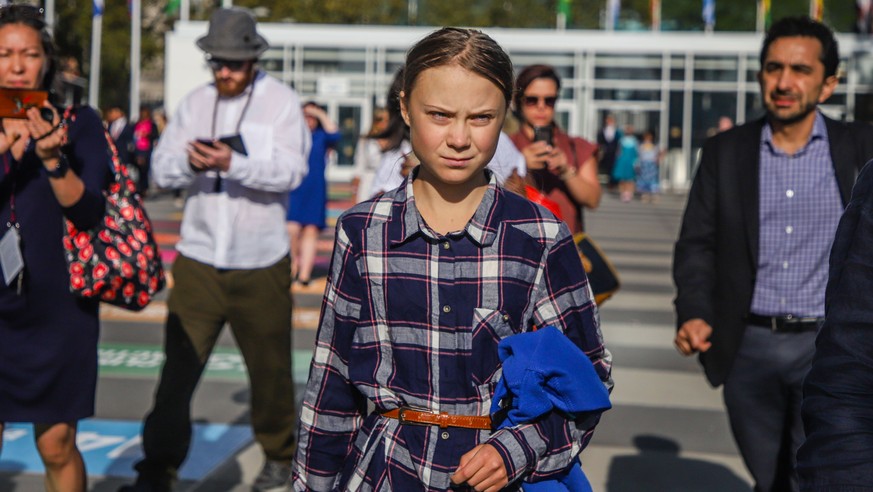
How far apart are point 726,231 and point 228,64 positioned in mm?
2196

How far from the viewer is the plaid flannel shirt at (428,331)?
8.35 feet

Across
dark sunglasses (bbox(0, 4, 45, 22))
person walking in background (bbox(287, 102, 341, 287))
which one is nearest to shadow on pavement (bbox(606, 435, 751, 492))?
dark sunglasses (bbox(0, 4, 45, 22))

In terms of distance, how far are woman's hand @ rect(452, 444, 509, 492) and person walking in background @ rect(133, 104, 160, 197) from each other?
77.4ft

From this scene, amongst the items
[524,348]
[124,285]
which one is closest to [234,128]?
[124,285]

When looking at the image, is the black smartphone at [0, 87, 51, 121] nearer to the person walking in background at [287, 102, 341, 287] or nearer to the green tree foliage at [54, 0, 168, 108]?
the person walking in background at [287, 102, 341, 287]

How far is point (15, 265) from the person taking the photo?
393cm

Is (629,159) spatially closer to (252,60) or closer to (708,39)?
(708,39)

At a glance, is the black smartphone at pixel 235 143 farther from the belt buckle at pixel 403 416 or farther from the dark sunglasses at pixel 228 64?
the belt buckle at pixel 403 416

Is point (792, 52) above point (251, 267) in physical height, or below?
above

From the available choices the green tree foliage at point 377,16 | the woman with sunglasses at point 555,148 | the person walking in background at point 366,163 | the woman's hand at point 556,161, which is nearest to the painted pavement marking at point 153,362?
the person walking in background at point 366,163

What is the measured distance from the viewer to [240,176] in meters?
5.00

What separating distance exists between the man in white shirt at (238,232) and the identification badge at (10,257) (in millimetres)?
1093

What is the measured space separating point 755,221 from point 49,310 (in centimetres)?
236

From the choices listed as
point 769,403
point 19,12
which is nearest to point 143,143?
point 19,12
